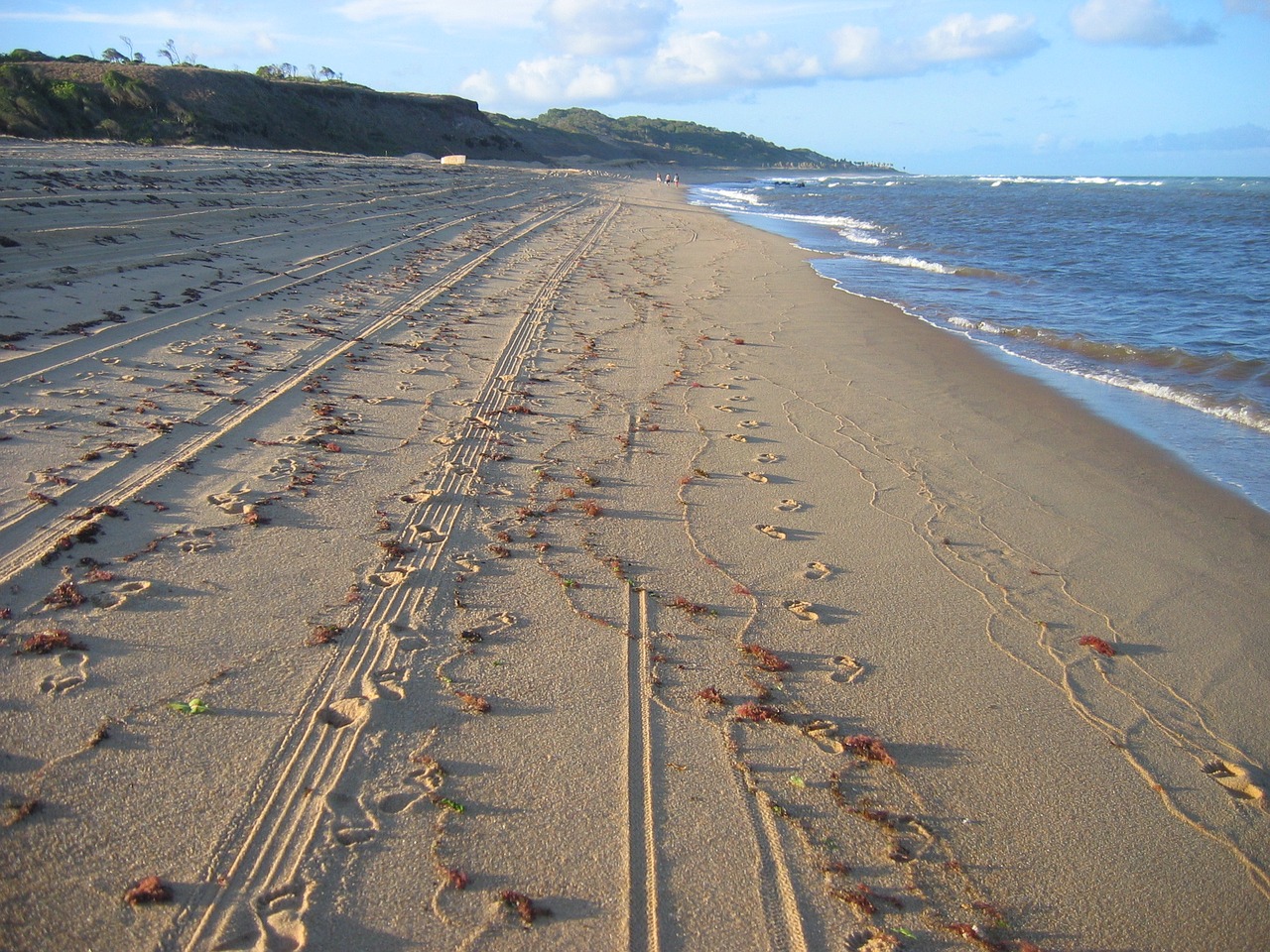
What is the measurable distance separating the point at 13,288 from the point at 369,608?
23.1 ft

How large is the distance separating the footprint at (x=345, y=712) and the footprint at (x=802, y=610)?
7.07 feet

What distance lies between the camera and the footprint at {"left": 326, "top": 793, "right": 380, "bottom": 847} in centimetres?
251

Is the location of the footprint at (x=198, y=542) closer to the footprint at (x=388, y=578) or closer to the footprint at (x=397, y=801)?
the footprint at (x=388, y=578)

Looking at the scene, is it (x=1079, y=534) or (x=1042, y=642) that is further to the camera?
(x=1079, y=534)

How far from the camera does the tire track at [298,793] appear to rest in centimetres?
220

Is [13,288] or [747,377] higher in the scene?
[13,288]

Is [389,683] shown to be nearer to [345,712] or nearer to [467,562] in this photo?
[345,712]

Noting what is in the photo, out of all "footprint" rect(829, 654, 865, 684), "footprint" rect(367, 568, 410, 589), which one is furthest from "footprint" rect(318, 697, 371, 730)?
"footprint" rect(829, 654, 865, 684)

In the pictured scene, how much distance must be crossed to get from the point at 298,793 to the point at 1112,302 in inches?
614

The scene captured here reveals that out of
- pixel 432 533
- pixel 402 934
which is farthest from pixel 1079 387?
pixel 402 934

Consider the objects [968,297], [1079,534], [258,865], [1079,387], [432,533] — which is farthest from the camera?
[968,297]

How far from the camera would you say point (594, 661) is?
3.53 m

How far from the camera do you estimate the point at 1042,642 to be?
3.93 metres

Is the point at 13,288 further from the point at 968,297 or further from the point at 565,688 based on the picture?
the point at 968,297
